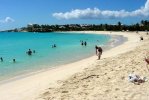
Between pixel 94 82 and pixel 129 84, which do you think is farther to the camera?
pixel 94 82

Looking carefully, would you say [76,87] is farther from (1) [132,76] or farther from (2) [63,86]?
(1) [132,76]

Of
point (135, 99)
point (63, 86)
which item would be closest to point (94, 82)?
point (63, 86)

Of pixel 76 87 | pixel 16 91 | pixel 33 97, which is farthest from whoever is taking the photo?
pixel 16 91

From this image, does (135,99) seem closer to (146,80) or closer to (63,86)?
(146,80)

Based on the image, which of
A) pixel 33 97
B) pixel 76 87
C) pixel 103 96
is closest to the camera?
pixel 103 96

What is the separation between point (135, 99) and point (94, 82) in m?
3.40

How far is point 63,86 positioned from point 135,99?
152 inches

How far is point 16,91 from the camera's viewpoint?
13320mm

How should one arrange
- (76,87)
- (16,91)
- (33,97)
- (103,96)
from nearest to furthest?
(103,96)
(33,97)
(76,87)
(16,91)

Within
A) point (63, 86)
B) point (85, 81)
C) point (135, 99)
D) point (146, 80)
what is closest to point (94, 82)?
point (85, 81)

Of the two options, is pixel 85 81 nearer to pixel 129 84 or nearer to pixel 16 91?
pixel 129 84

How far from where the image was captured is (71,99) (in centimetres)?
1045

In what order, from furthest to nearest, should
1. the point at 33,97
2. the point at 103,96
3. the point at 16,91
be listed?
the point at 16,91 → the point at 33,97 → the point at 103,96

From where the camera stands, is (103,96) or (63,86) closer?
(103,96)
